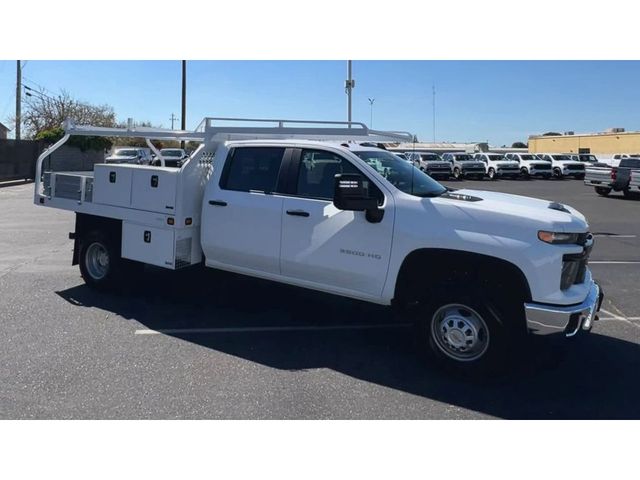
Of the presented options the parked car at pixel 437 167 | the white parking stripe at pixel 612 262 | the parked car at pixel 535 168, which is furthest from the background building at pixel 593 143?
the white parking stripe at pixel 612 262

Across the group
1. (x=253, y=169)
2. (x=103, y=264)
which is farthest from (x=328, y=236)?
(x=103, y=264)

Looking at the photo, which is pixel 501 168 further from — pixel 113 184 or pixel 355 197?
pixel 355 197

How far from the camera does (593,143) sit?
241ft

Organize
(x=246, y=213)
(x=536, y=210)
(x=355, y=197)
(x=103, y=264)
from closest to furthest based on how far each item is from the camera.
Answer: (x=536, y=210), (x=355, y=197), (x=246, y=213), (x=103, y=264)

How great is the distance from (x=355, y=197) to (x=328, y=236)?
0.61 meters

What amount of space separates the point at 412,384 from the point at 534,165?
39357 mm

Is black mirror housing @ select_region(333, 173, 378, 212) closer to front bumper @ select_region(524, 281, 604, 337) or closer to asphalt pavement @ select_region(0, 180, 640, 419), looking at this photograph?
asphalt pavement @ select_region(0, 180, 640, 419)

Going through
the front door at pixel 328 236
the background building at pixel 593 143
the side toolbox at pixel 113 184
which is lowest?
the front door at pixel 328 236

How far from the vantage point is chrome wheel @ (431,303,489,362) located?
4.60 m

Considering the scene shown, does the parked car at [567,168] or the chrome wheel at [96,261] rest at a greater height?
the parked car at [567,168]

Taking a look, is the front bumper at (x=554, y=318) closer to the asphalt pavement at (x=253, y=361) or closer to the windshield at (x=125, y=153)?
the asphalt pavement at (x=253, y=361)

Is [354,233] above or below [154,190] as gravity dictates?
below

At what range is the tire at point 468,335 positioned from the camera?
448 cm
